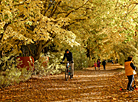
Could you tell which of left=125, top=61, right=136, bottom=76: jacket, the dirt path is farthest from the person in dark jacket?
the dirt path

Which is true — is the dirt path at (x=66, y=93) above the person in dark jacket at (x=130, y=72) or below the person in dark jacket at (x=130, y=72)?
below

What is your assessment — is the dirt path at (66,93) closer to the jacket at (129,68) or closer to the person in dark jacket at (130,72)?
the person in dark jacket at (130,72)

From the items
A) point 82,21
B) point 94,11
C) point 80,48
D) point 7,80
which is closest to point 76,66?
point 80,48

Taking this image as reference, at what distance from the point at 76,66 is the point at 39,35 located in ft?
40.2

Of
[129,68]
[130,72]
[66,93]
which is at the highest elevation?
[129,68]

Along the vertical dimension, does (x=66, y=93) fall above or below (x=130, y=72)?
below

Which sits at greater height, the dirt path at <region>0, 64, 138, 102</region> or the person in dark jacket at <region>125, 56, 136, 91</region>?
the person in dark jacket at <region>125, 56, 136, 91</region>

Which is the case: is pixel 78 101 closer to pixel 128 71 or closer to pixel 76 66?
pixel 128 71

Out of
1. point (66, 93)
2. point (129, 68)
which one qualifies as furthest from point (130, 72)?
point (66, 93)

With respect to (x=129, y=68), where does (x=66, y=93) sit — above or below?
below

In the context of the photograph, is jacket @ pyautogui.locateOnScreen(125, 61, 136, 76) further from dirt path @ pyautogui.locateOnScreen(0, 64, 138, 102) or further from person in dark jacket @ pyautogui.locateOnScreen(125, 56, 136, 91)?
dirt path @ pyautogui.locateOnScreen(0, 64, 138, 102)

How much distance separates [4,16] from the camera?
336 inches

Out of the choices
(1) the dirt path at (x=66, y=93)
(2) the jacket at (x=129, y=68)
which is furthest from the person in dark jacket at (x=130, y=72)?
(1) the dirt path at (x=66, y=93)

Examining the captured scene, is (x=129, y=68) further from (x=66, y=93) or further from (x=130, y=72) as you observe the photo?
(x=66, y=93)
